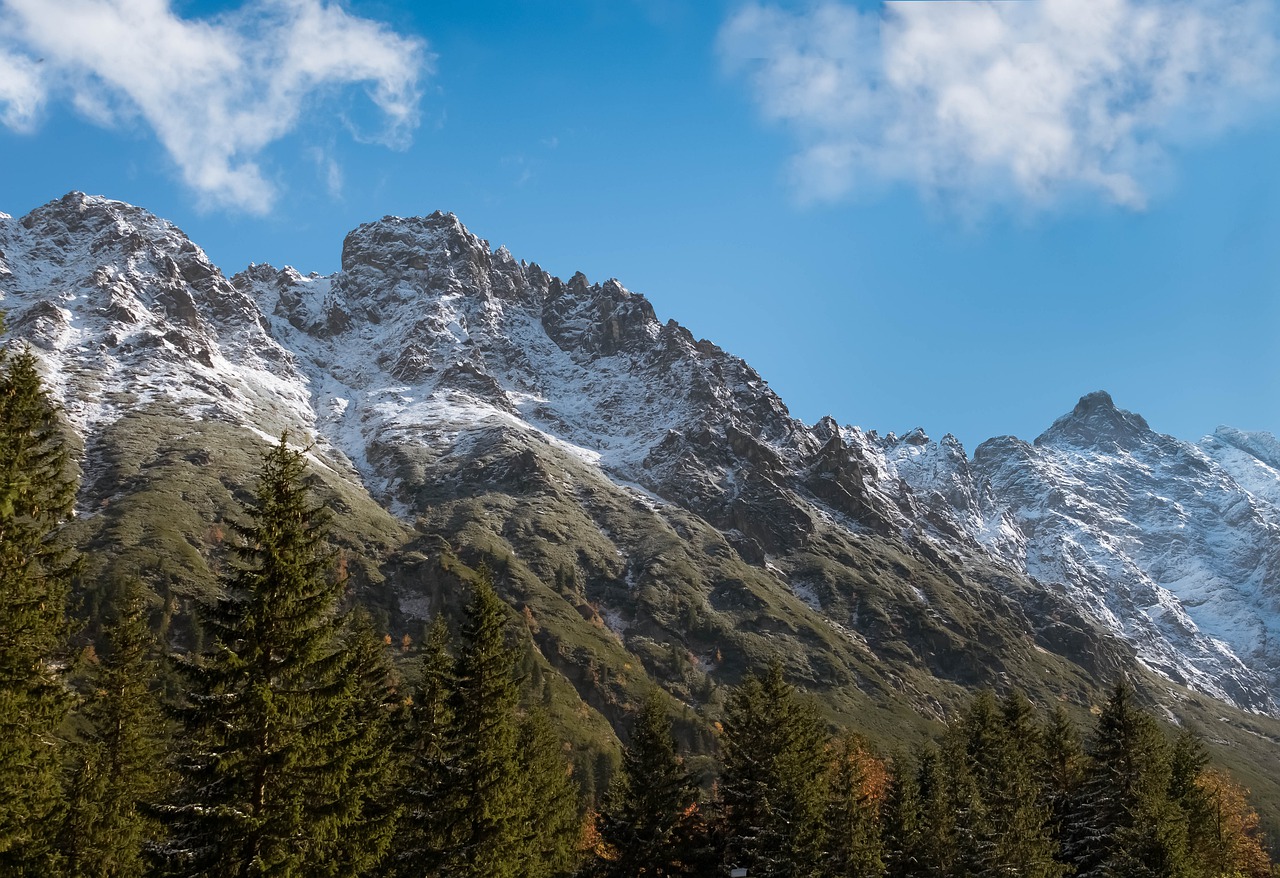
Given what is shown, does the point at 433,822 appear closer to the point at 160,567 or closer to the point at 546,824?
the point at 546,824

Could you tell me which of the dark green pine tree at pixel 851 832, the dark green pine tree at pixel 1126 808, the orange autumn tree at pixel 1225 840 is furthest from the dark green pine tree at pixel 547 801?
the orange autumn tree at pixel 1225 840

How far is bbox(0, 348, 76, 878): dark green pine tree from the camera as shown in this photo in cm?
2580

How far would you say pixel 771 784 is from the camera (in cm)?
5091

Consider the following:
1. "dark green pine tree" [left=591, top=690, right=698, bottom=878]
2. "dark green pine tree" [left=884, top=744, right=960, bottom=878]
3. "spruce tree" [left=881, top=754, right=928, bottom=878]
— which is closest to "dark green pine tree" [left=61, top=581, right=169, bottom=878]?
"dark green pine tree" [left=591, top=690, right=698, bottom=878]

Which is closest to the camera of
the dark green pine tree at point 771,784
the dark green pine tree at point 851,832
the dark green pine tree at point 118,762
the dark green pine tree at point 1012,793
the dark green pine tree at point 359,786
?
the dark green pine tree at point 359,786

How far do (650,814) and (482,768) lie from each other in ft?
54.4

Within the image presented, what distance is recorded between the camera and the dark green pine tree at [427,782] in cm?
3600

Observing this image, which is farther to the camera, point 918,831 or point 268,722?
point 918,831

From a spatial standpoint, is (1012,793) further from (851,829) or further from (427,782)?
(427,782)

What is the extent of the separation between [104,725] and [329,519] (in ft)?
84.9

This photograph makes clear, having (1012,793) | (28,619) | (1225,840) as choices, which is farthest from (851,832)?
(28,619)

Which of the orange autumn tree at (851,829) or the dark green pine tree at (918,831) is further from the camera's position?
the dark green pine tree at (918,831)

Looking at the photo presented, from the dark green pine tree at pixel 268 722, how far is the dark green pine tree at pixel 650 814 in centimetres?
2636

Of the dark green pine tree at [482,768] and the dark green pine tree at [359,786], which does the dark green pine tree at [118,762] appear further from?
the dark green pine tree at [482,768]
